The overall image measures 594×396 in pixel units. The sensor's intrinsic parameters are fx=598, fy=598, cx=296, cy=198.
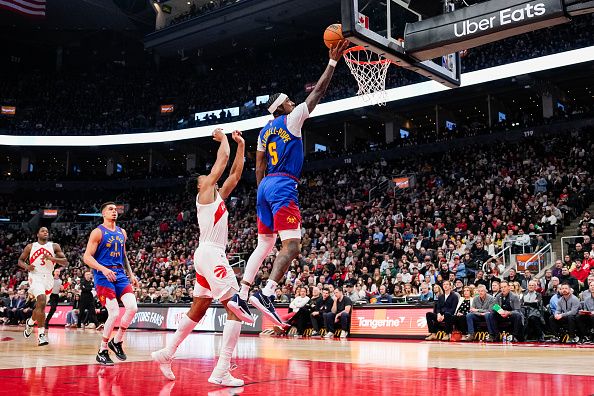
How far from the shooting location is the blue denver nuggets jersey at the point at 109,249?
25.7 ft

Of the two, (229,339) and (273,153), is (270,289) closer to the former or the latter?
(229,339)

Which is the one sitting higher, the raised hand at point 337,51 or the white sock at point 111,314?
the raised hand at point 337,51

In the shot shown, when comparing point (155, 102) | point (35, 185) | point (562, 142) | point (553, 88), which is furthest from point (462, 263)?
point (35, 185)

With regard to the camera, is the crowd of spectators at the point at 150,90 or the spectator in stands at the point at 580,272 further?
the crowd of spectators at the point at 150,90

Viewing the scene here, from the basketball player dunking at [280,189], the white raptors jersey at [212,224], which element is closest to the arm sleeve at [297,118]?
the basketball player dunking at [280,189]

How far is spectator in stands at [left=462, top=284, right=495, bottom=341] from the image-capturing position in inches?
508

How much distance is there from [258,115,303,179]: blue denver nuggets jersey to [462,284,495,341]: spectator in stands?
8.18m

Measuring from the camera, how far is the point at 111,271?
7504 millimetres

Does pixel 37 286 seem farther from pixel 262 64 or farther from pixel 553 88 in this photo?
pixel 262 64

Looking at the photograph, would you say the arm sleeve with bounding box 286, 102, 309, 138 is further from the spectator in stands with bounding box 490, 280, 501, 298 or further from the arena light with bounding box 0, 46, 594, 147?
the arena light with bounding box 0, 46, 594, 147

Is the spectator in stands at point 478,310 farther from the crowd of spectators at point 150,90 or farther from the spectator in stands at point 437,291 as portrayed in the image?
the crowd of spectators at point 150,90

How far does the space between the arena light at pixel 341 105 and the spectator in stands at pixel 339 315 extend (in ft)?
40.4

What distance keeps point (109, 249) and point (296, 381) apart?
378 cm

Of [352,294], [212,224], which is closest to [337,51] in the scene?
[212,224]
